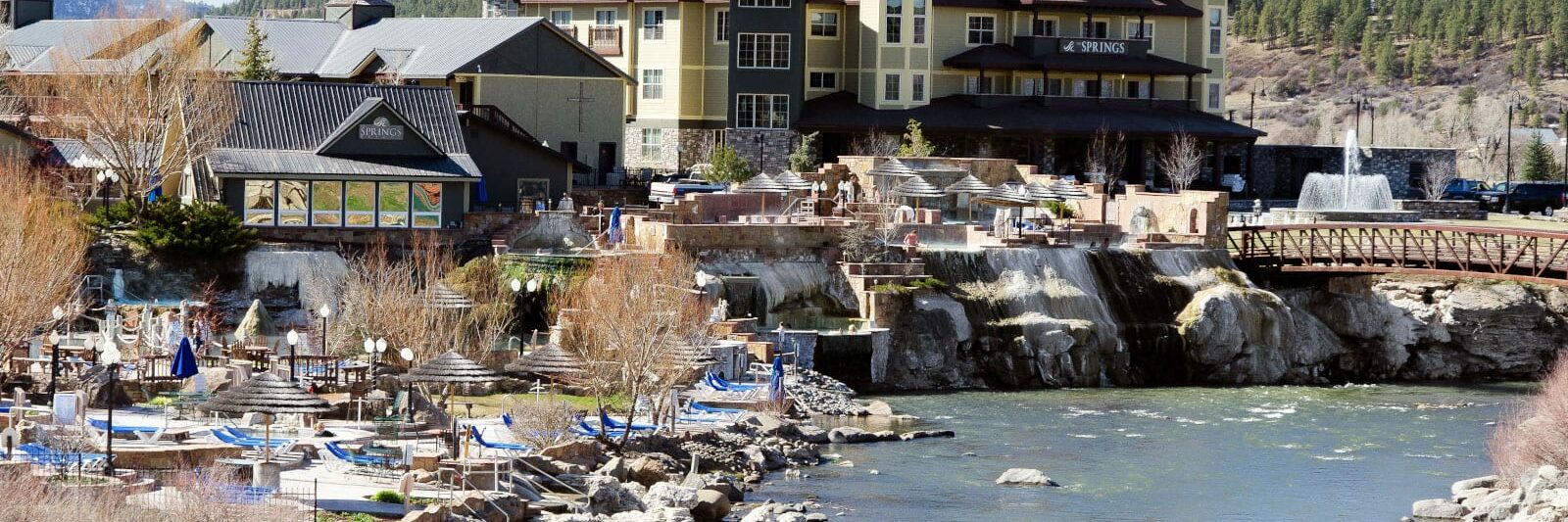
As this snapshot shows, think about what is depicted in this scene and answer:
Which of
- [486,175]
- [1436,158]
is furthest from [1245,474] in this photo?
[1436,158]

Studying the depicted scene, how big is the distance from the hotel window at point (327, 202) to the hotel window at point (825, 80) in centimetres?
2978

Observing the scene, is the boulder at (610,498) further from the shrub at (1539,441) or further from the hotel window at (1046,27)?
the hotel window at (1046,27)

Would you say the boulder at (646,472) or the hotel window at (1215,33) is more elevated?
the hotel window at (1215,33)

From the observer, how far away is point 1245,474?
1987 inches

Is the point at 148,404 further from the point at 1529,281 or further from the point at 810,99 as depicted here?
the point at 810,99

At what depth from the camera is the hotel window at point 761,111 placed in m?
90.9

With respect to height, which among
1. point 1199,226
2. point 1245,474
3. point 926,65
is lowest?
point 1245,474

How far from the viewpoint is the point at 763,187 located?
74688mm

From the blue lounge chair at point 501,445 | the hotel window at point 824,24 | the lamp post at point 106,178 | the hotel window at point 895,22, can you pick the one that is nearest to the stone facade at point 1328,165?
the hotel window at point 895,22

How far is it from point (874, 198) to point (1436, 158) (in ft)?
109

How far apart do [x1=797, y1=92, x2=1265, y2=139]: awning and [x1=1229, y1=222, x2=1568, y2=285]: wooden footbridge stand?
1183cm

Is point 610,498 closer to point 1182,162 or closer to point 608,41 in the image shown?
point 1182,162

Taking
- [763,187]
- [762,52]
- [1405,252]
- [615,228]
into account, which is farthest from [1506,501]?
[762,52]

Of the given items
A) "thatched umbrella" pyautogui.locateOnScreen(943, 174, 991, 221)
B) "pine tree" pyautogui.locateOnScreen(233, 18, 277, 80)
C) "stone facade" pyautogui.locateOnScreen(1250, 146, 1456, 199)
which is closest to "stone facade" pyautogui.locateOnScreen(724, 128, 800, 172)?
"thatched umbrella" pyautogui.locateOnScreen(943, 174, 991, 221)
